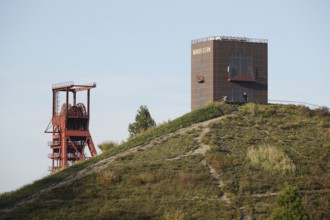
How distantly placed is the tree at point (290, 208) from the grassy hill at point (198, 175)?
6.63 meters

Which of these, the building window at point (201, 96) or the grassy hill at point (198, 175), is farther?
the building window at point (201, 96)

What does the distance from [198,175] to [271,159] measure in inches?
299

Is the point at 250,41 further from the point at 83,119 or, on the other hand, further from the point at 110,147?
the point at 83,119

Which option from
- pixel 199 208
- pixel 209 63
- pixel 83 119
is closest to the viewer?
pixel 199 208

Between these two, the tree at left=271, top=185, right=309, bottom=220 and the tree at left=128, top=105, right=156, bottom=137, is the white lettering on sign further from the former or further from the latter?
the tree at left=271, top=185, right=309, bottom=220

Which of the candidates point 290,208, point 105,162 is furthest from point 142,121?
point 290,208

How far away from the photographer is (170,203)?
64.8 m

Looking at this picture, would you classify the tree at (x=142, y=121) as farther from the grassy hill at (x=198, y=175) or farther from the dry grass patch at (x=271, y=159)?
the dry grass patch at (x=271, y=159)

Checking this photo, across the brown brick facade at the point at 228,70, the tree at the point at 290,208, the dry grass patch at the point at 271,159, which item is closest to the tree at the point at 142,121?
the brown brick facade at the point at 228,70

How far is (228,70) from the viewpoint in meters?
91.2

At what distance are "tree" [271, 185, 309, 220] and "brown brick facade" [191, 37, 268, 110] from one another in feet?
116

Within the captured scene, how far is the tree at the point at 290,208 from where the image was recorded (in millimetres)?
54656

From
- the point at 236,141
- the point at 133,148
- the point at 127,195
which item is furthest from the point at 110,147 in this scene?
the point at 127,195

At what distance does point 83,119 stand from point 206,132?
3347 cm
